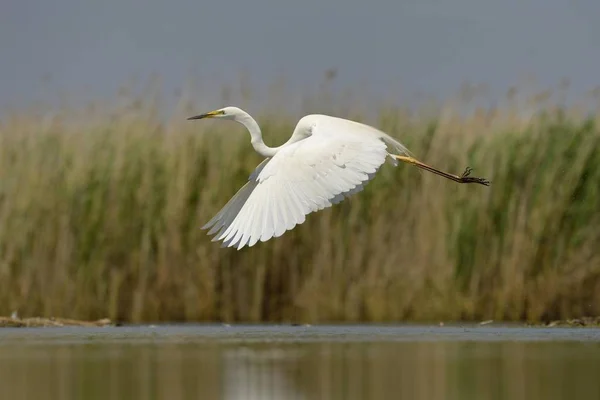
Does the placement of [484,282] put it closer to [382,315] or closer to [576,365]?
[382,315]

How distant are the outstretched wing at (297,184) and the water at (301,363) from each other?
27.7 inches

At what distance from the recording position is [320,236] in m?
10.1

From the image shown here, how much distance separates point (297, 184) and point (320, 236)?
8.47ft

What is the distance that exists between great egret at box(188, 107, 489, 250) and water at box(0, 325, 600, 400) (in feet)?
2.29

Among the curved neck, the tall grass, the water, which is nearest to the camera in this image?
the water

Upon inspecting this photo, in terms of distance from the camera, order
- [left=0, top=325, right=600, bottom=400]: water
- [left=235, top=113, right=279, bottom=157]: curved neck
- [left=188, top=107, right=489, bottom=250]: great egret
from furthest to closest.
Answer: [left=235, top=113, right=279, bottom=157]: curved neck → [left=188, top=107, right=489, bottom=250]: great egret → [left=0, top=325, right=600, bottom=400]: water

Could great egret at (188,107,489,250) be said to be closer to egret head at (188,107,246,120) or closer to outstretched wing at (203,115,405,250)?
outstretched wing at (203,115,405,250)

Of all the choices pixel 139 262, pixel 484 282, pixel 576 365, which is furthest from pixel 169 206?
pixel 576 365

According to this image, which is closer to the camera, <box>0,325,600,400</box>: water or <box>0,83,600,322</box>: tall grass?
<box>0,325,600,400</box>: water

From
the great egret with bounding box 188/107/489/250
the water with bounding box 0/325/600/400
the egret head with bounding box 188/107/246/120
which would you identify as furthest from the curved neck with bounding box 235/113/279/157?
the water with bounding box 0/325/600/400

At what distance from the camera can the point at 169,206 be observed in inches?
406

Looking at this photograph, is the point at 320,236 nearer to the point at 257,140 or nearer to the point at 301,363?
the point at 257,140

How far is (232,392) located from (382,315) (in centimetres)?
454

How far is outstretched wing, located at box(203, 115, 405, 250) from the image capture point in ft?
24.2
